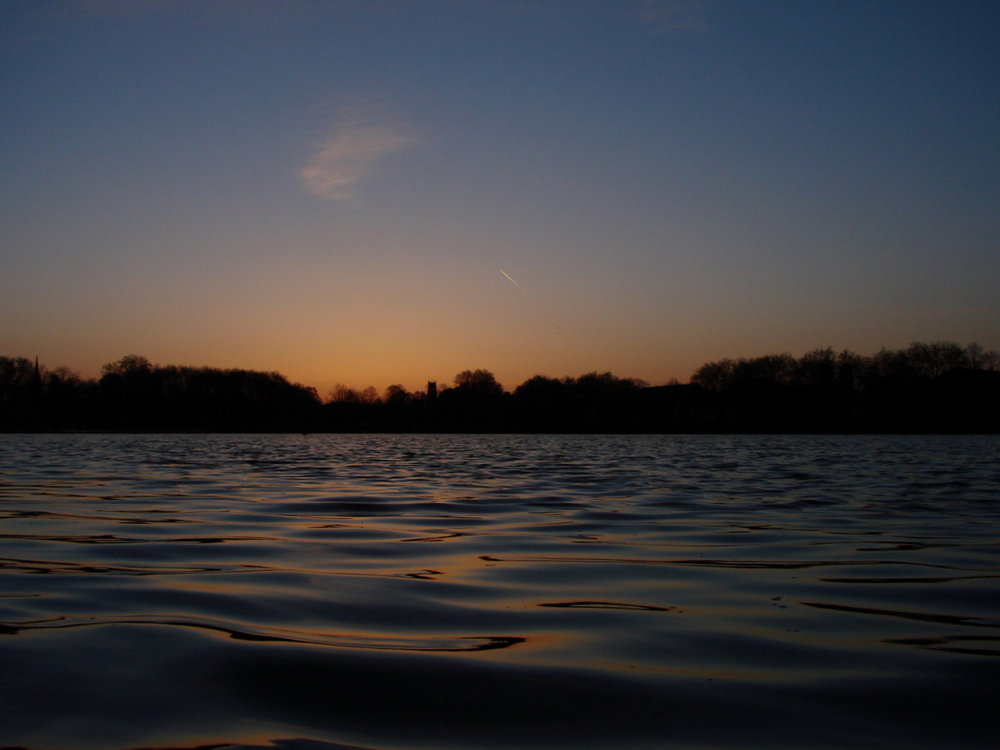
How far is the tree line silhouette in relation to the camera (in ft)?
341

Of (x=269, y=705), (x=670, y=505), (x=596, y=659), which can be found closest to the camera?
(x=269, y=705)

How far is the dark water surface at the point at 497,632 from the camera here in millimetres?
2553

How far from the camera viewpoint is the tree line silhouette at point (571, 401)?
104000 millimetres

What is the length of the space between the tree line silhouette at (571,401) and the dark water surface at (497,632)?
98.2m

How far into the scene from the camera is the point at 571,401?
125 m

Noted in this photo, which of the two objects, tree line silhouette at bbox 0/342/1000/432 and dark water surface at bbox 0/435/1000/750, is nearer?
dark water surface at bbox 0/435/1000/750

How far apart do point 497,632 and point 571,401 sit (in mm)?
121898

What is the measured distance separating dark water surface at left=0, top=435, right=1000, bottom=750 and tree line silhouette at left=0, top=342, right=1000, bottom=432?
9824cm

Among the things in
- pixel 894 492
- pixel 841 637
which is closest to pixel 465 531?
pixel 841 637

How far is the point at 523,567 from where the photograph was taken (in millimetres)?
5898

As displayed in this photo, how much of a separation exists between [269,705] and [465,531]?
5.49 m

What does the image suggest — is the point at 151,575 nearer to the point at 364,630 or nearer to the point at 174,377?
the point at 364,630

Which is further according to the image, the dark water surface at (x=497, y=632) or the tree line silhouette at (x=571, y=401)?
the tree line silhouette at (x=571, y=401)

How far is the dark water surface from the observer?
2553mm
